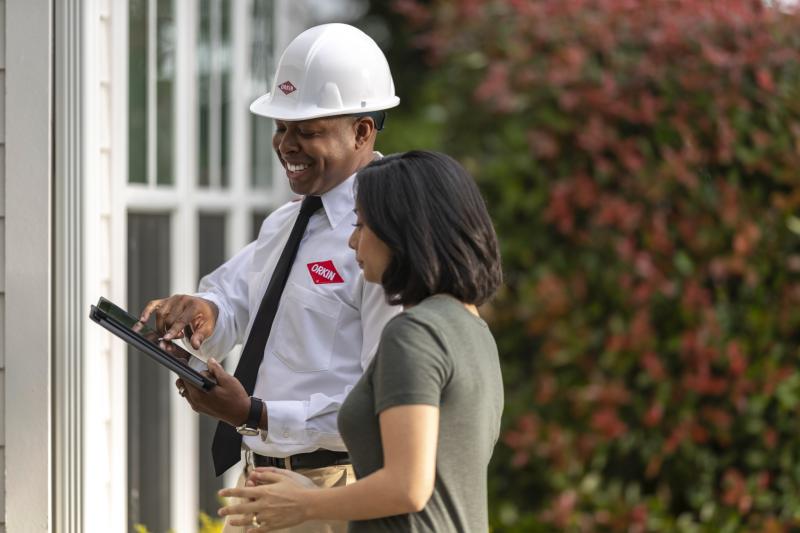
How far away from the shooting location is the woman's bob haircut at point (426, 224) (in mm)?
2189

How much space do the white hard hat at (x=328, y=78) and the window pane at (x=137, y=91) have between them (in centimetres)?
135

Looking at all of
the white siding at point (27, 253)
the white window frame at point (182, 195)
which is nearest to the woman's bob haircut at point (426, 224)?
the white siding at point (27, 253)

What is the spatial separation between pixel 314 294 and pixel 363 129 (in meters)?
0.41

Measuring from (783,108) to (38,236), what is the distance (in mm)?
2864

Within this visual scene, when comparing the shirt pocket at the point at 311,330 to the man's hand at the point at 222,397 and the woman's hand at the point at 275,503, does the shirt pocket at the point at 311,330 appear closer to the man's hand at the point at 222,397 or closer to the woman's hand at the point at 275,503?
the man's hand at the point at 222,397

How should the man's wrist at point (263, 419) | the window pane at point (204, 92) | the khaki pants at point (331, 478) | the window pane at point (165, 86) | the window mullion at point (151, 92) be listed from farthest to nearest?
the window pane at point (204, 92), the window pane at point (165, 86), the window mullion at point (151, 92), the khaki pants at point (331, 478), the man's wrist at point (263, 419)

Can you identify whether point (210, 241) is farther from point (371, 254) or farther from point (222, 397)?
point (371, 254)

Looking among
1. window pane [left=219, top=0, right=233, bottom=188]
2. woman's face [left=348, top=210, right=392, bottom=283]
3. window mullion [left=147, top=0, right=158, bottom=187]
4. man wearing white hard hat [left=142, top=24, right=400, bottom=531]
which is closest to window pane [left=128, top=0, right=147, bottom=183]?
window mullion [left=147, top=0, right=158, bottom=187]

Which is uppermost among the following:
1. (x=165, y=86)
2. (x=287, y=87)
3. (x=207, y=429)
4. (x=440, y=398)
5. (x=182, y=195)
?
(x=287, y=87)

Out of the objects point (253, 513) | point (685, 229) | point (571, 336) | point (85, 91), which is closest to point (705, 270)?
point (685, 229)

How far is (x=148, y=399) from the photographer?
428cm

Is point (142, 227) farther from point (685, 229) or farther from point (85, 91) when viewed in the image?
point (685, 229)

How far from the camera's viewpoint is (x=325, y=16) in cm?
1243

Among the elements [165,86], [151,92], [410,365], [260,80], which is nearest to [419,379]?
[410,365]
